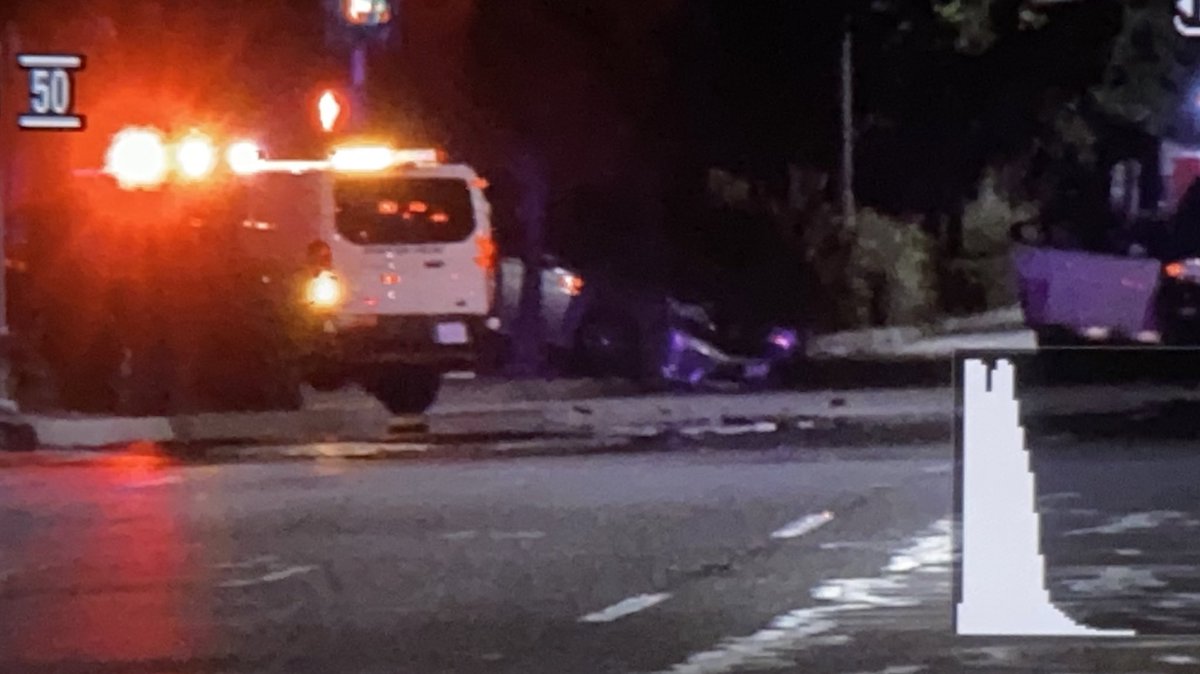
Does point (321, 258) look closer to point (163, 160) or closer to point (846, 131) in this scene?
point (163, 160)

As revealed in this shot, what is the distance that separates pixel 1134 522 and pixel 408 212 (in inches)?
373

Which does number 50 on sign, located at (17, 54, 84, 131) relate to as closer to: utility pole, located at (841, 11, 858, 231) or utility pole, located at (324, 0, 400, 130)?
utility pole, located at (324, 0, 400, 130)

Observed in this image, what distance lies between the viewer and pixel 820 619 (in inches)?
406

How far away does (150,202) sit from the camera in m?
21.0

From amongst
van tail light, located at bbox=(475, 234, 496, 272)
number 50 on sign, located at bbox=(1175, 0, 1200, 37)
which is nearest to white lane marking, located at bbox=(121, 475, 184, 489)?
van tail light, located at bbox=(475, 234, 496, 272)

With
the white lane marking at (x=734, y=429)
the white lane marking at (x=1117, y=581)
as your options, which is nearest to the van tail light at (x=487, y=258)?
the white lane marking at (x=734, y=429)

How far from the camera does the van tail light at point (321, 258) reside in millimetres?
21219

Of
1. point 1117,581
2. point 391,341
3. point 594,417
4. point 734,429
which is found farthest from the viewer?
point 391,341

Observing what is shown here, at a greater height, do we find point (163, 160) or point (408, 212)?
point (163, 160)

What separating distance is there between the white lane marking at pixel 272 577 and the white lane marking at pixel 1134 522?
3.77 meters

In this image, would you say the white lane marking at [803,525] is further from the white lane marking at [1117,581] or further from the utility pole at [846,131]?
the utility pole at [846,131]

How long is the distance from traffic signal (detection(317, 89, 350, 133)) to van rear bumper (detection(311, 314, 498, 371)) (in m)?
Answer: 1.57

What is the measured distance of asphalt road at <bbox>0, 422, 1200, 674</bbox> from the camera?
960 cm

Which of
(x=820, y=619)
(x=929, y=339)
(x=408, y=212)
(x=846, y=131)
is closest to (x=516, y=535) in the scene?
(x=820, y=619)
